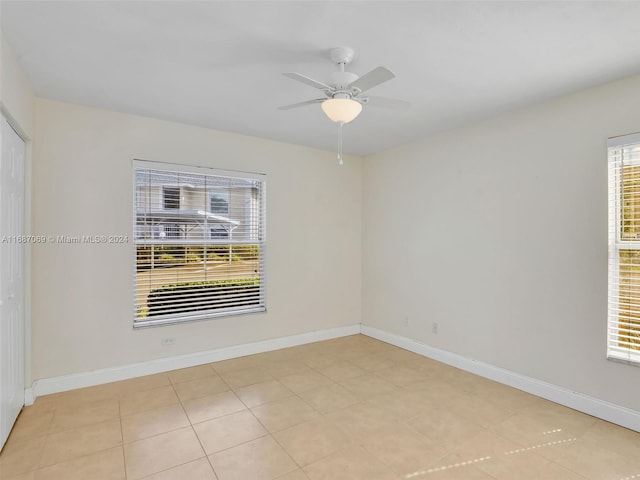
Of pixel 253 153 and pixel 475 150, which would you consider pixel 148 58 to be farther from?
pixel 475 150

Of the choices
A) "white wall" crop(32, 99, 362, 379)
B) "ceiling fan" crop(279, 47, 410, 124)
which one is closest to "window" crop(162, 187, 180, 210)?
"white wall" crop(32, 99, 362, 379)

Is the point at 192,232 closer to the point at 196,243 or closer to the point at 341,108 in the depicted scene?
the point at 196,243

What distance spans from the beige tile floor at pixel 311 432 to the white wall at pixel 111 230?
1.30 ft

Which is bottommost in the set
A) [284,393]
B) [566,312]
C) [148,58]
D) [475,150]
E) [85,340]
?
[284,393]

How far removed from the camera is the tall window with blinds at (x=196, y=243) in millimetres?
3598

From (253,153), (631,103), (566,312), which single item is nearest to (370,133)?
(253,153)

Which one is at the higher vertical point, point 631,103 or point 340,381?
point 631,103

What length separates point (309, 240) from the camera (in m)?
4.67

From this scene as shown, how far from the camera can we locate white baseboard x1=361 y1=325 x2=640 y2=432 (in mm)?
2586

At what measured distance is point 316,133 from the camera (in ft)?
13.2

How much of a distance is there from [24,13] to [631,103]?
3.93 m

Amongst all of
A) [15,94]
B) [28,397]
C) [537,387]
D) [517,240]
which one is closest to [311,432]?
[537,387]

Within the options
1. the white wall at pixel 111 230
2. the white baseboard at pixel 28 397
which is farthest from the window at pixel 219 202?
the white baseboard at pixel 28 397

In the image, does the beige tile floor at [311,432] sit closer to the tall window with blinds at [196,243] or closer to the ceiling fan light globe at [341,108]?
the tall window with blinds at [196,243]
